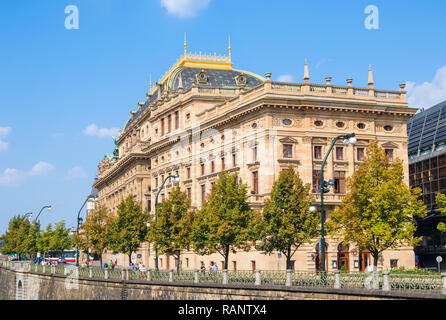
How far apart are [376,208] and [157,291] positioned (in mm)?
16272

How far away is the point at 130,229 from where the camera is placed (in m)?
75.0

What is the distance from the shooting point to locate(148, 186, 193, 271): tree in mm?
62094

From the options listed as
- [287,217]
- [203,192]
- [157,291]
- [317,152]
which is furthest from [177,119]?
[157,291]

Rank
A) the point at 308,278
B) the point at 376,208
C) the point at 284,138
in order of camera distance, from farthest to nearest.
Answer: the point at 284,138
the point at 376,208
the point at 308,278

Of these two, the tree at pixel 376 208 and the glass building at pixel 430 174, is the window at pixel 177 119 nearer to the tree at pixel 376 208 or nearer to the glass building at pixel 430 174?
the glass building at pixel 430 174

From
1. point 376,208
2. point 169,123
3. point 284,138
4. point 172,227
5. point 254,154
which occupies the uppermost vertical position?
point 169,123

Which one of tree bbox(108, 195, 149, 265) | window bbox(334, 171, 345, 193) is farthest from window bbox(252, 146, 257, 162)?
tree bbox(108, 195, 149, 265)

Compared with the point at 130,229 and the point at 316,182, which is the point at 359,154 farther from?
the point at 130,229

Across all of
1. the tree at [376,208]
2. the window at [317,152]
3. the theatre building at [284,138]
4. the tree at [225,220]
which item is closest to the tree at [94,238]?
the theatre building at [284,138]

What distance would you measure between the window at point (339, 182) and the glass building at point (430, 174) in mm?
22625

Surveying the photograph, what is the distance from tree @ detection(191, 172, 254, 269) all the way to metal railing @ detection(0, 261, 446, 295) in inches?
301

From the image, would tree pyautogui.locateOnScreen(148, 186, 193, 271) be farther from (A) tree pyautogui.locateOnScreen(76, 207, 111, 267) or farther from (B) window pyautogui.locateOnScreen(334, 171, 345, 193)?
(A) tree pyautogui.locateOnScreen(76, 207, 111, 267)

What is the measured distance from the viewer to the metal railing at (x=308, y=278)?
28016 mm
